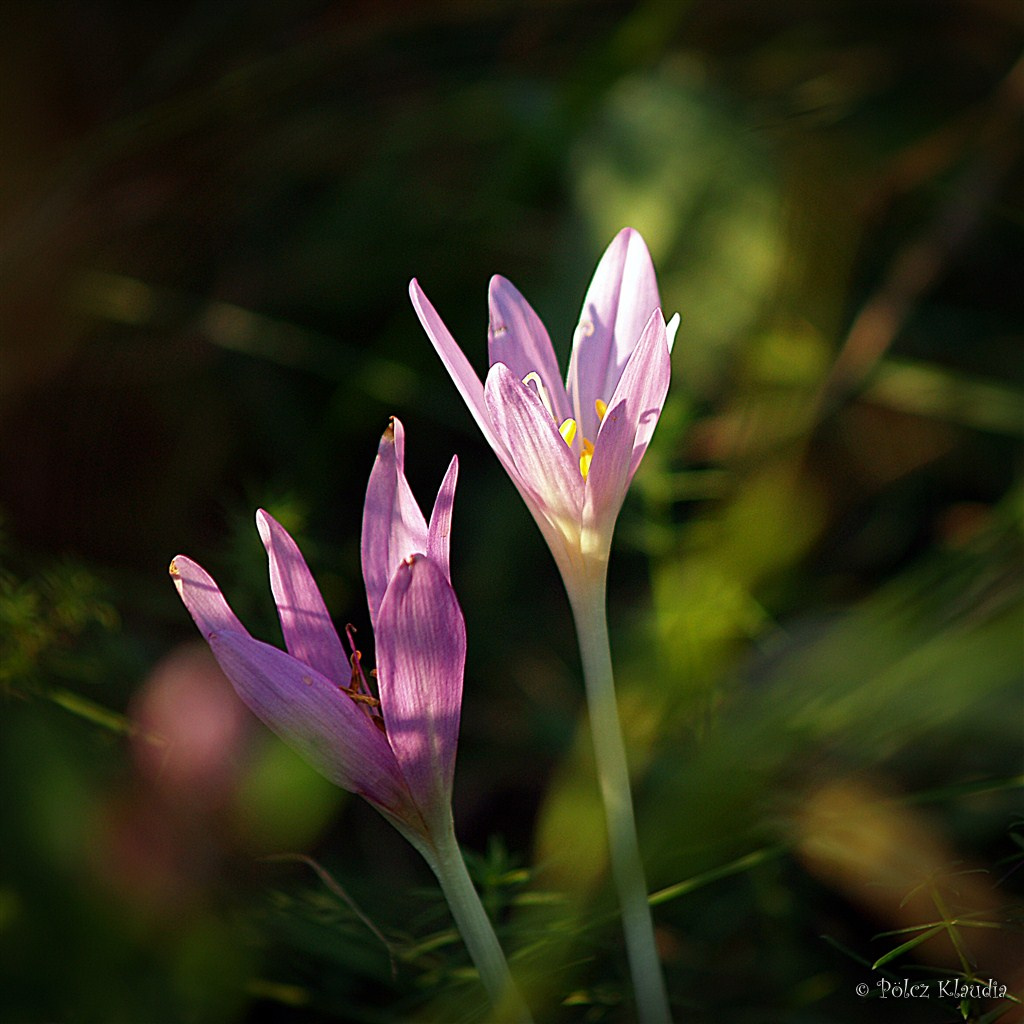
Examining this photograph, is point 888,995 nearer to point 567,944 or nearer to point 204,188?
point 567,944

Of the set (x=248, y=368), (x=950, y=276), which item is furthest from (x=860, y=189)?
(x=248, y=368)

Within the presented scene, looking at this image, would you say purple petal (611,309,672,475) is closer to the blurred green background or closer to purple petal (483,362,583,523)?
purple petal (483,362,583,523)

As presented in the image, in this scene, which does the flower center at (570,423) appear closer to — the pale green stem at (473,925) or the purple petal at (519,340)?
the purple petal at (519,340)

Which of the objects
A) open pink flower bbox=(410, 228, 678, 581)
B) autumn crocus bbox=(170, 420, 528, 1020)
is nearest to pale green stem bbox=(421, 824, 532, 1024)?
autumn crocus bbox=(170, 420, 528, 1020)

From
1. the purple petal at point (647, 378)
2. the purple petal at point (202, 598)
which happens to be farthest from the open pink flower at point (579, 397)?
the purple petal at point (202, 598)

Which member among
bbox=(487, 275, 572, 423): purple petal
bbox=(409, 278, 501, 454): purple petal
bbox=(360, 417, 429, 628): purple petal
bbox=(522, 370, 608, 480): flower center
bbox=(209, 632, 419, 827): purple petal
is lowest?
bbox=(209, 632, 419, 827): purple petal

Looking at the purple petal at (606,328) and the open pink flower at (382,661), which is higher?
the purple petal at (606,328)

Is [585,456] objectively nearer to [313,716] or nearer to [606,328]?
[606,328]
